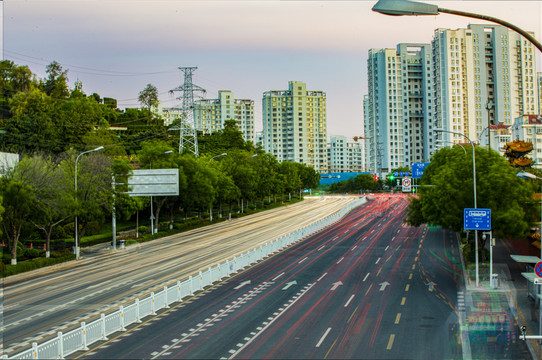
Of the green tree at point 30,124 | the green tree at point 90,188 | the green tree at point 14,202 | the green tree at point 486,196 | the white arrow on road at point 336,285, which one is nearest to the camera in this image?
the white arrow on road at point 336,285

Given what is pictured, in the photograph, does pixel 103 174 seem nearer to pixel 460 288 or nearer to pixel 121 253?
pixel 121 253

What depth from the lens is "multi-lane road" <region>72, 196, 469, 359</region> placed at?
18.1m

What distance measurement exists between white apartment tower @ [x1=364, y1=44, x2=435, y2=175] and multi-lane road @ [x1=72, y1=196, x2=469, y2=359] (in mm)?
148229

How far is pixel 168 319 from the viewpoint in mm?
22719

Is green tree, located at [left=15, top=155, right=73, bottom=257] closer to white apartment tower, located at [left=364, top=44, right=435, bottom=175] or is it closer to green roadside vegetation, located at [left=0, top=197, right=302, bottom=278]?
green roadside vegetation, located at [left=0, top=197, right=302, bottom=278]

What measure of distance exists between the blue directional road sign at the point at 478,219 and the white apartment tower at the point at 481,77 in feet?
407

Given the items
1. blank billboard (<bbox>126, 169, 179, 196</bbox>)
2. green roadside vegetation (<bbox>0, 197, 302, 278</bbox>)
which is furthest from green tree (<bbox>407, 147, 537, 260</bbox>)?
green roadside vegetation (<bbox>0, 197, 302, 278</bbox>)

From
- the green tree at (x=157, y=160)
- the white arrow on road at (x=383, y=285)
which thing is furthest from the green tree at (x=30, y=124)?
the white arrow on road at (x=383, y=285)

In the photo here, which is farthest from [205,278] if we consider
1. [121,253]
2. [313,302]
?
[121,253]

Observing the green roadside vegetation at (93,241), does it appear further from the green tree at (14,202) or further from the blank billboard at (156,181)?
the blank billboard at (156,181)

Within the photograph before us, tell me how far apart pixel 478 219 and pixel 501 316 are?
8504 millimetres

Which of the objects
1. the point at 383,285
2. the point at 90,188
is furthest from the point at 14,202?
the point at 383,285

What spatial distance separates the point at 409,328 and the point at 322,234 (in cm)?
3792

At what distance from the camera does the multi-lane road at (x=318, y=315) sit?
18062 mm
